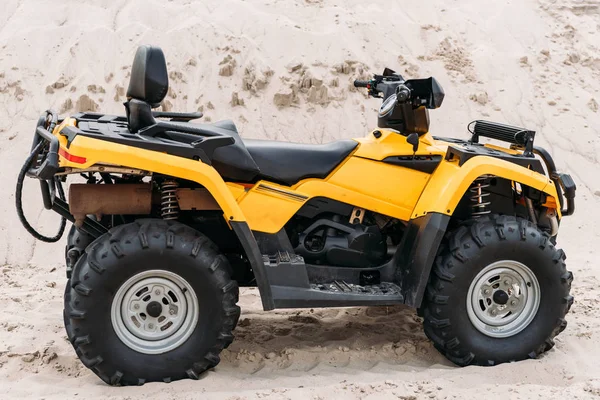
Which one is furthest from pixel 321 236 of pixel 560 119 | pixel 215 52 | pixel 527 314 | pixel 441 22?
pixel 441 22

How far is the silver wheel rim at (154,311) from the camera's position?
459 cm

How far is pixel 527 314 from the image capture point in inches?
206

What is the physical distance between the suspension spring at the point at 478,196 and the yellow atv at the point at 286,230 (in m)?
0.01

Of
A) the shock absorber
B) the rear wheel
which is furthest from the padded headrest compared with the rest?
the rear wheel

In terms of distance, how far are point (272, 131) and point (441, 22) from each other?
15.1ft

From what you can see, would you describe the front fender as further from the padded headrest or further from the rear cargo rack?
the padded headrest

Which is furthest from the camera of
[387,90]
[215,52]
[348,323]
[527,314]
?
[215,52]

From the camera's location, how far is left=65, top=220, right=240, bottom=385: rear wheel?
4.48m

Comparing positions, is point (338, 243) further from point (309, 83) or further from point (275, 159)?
point (309, 83)

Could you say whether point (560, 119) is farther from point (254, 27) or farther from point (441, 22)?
point (254, 27)

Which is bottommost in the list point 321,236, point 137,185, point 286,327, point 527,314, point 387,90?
point 286,327

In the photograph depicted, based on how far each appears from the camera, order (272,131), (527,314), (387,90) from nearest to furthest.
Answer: (527,314) < (387,90) < (272,131)

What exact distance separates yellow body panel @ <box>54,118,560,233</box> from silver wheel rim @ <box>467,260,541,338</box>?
1.88ft

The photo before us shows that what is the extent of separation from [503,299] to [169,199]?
236cm
